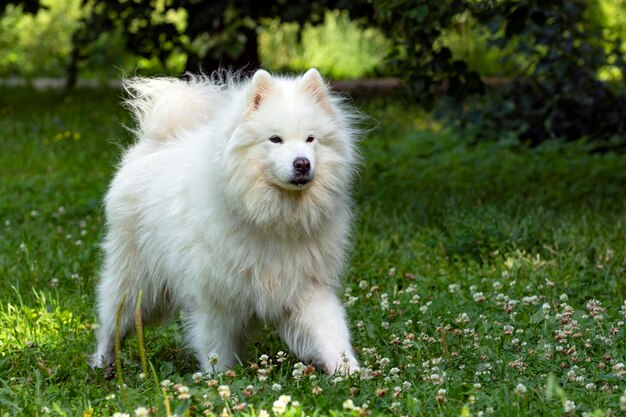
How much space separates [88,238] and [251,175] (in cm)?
314

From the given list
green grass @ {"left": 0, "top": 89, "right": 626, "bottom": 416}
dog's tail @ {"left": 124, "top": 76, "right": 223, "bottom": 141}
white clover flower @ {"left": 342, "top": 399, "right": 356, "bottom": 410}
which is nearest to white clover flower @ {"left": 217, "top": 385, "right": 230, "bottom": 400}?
green grass @ {"left": 0, "top": 89, "right": 626, "bottom": 416}

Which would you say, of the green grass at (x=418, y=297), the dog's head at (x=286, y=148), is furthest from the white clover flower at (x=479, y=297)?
the dog's head at (x=286, y=148)

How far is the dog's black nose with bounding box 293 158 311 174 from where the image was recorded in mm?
4285

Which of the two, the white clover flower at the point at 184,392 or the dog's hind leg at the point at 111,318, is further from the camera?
the dog's hind leg at the point at 111,318

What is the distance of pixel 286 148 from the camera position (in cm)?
435

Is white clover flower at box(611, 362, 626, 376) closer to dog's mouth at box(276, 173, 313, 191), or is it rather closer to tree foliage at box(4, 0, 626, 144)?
dog's mouth at box(276, 173, 313, 191)

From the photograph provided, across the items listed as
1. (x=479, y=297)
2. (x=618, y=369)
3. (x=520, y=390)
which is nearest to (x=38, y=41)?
(x=479, y=297)

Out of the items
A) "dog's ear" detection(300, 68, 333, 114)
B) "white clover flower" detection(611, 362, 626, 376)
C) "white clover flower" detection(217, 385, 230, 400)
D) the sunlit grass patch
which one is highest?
"dog's ear" detection(300, 68, 333, 114)

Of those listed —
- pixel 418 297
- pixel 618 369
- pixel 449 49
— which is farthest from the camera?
pixel 449 49

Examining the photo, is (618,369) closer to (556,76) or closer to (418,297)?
(418,297)

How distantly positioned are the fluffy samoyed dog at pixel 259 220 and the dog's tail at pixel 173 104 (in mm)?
248

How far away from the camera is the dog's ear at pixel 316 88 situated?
15.0 feet

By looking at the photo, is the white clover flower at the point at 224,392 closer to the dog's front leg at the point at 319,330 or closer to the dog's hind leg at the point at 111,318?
the dog's front leg at the point at 319,330

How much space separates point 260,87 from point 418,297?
158cm
